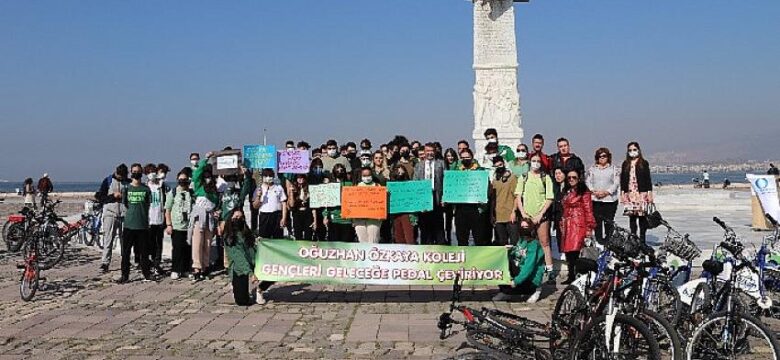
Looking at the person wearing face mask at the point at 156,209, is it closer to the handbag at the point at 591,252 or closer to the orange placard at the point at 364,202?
the orange placard at the point at 364,202

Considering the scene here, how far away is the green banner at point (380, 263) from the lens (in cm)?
865

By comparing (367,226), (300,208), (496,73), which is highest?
(496,73)

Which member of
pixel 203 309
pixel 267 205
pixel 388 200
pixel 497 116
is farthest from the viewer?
pixel 497 116

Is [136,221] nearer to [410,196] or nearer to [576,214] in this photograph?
[410,196]

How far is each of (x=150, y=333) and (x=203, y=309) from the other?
132cm

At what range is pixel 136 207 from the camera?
10820 millimetres

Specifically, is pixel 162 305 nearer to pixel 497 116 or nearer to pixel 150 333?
pixel 150 333

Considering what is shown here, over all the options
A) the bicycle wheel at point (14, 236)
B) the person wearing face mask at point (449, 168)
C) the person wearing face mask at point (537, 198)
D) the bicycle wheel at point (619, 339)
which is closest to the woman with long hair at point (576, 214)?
the person wearing face mask at point (537, 198)

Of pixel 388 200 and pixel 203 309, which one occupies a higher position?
pixel 388 200

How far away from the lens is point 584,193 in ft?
29.7

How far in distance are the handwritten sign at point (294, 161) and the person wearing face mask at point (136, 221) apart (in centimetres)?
218

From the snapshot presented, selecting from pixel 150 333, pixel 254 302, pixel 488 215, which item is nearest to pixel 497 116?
pixel 488 215

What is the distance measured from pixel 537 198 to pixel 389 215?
2227 millimetres

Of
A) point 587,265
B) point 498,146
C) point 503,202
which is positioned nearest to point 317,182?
point 498,146
